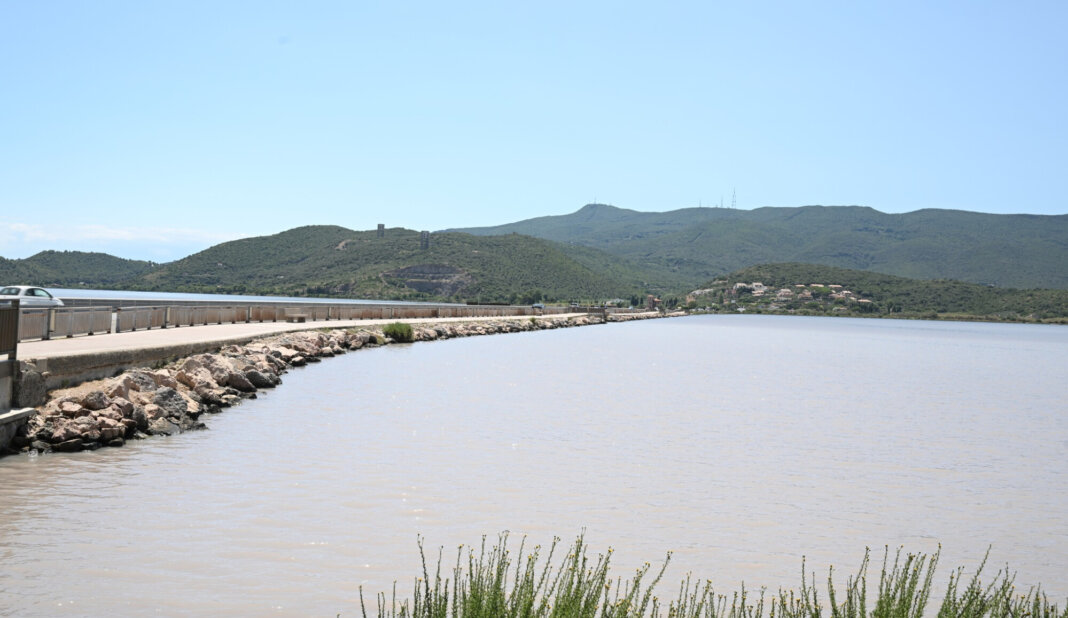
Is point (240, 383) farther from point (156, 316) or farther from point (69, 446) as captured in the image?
point (156, 316)

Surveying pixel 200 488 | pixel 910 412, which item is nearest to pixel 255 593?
pixel 200 488

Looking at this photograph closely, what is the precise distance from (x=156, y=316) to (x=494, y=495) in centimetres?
2293

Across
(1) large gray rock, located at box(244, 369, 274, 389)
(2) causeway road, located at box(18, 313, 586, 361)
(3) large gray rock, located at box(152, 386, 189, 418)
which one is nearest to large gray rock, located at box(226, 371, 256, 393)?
(1) large gray rock, located at box(244, 369, 274, 389)

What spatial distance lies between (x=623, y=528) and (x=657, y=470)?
172 inches

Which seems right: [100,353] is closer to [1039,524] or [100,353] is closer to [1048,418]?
[1039,524]

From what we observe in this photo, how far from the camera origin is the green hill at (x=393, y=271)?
533 feet

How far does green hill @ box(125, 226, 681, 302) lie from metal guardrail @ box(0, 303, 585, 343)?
89248 millimetres

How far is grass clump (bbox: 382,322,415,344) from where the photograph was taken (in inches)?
1912

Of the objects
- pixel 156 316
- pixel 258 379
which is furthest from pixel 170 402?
pixel 156 316

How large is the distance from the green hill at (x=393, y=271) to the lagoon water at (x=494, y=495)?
129 meters

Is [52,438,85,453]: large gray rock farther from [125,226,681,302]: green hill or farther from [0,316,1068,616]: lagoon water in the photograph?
[125,226,681,302]: green hill

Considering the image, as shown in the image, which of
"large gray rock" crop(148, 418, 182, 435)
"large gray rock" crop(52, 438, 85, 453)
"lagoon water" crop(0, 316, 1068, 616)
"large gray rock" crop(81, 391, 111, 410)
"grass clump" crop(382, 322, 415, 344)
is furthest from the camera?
"grass clump" crop(382, 322, 415, 344)

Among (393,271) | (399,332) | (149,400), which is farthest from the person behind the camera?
(393,271)

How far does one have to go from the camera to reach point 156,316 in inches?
1264
